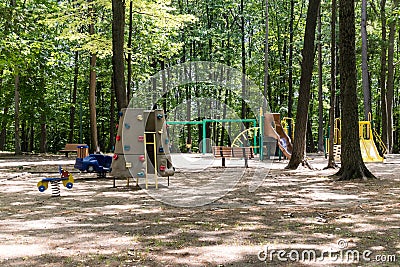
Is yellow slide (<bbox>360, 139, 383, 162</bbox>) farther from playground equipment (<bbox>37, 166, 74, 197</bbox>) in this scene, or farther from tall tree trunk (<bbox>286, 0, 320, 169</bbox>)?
playground equipment (<bbox>37, 166, 74, 197</bbox>)

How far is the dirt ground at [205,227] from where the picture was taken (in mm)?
4352

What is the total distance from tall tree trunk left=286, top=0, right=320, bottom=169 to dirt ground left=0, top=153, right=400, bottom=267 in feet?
14.4

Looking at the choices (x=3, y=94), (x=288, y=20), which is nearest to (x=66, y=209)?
(x=3, y=94)

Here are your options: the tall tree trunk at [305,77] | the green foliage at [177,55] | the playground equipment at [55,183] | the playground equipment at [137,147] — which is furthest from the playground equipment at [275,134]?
the playground equipment at [55,183]

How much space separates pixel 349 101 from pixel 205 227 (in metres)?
6.97

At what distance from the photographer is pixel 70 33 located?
15.5 meters

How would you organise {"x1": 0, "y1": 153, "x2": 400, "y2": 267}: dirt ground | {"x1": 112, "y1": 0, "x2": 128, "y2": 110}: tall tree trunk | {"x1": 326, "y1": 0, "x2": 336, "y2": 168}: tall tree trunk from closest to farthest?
{"x1": 0, "y1": 153, "x2": 400, "y2": 267}: dirt ground
{"x1": 112, "y1": 0, "x2": 128, "y2": 110}: tall tree trunk
{"x1": 326, "y1": 0, "x2": 336, "y2": 168}: tall tree trunk

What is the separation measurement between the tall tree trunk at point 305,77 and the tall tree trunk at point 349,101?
2.65 metres

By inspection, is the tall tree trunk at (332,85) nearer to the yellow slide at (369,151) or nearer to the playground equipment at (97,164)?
the yellow slide at (369,151)

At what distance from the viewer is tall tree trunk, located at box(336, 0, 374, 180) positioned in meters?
11.2

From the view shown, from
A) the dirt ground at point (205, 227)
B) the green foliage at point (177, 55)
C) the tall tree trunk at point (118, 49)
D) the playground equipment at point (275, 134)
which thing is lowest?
the dirt ground at point (205, 227)

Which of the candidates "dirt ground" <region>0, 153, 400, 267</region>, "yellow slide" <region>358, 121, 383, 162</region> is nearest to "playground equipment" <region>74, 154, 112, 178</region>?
"dirt ground" <region>0, 153, 400, 267</region>

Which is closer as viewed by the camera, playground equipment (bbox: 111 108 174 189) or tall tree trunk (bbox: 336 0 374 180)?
playground equipment (bbox: 111 108 174 189)

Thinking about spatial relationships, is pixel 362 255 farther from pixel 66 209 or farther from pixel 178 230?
pixel 66 209
